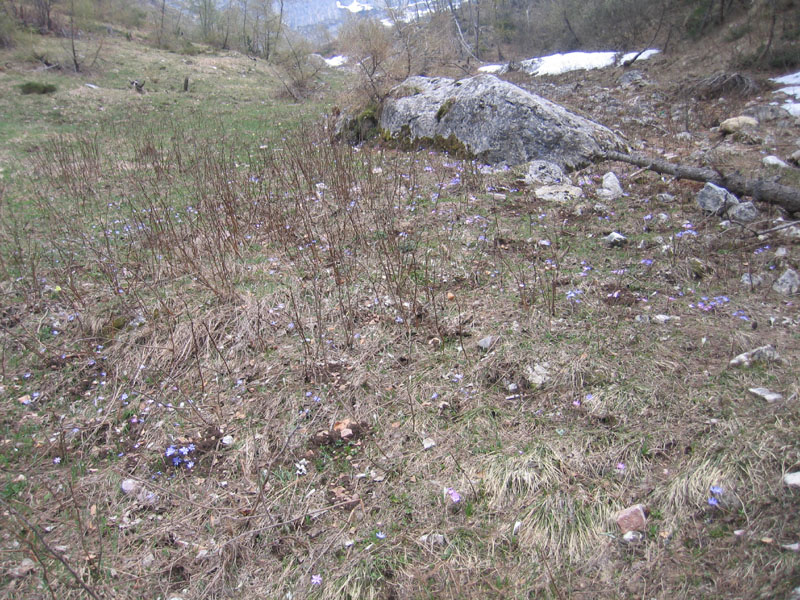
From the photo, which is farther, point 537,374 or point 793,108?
point 793,108

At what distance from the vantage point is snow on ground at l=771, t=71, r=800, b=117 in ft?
26.8

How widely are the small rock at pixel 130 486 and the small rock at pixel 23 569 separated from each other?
0.44 meters

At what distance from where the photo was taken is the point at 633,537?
1895 mm

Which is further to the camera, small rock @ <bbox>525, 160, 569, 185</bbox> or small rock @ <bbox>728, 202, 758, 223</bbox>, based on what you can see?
small rock @ <bbox>525, 160, 569, 185</bbox>

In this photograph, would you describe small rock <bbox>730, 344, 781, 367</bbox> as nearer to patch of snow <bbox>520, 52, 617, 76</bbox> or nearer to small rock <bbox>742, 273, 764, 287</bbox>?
small rock <bbox>742, 273, 764, 287</bbox>

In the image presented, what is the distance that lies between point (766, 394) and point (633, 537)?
1078mm

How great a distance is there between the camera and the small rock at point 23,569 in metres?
1.96

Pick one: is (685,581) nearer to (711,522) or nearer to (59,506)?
(711,522)

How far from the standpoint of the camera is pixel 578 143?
6.24 metres

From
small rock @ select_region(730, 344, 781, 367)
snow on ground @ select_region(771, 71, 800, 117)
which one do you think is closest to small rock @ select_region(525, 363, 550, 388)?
small rock @ select_region(730, 344, 781, 367)

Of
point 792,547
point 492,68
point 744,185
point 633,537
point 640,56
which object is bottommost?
point 633,537

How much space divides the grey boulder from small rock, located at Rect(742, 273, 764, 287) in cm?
315

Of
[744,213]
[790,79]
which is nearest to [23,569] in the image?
[744,213]

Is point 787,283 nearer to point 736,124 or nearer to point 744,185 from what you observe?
point 744,185
